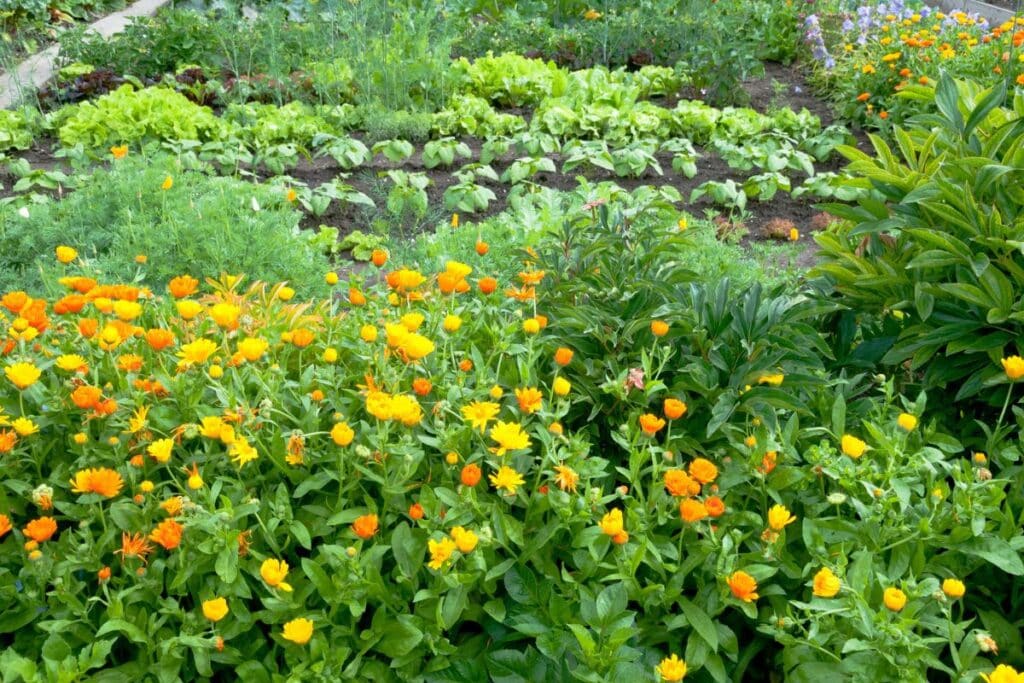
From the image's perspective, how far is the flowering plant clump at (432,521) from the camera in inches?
65.0

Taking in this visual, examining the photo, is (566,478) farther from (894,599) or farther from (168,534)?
(168,534)

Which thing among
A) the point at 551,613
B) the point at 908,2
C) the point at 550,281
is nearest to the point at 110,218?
the point at 550,281

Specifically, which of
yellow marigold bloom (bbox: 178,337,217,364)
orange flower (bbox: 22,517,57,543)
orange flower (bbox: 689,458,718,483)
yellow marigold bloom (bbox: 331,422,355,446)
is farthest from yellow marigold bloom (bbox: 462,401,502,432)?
orange flower (bbox: 22,517,57,543)

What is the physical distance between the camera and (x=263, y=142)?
5715 millimetres

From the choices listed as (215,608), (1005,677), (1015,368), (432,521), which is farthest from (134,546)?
(1015,368)

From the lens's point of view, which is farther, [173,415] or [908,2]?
[908,2]

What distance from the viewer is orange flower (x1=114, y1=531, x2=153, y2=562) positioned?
5.41 ft

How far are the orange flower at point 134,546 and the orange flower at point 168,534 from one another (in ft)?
0.17

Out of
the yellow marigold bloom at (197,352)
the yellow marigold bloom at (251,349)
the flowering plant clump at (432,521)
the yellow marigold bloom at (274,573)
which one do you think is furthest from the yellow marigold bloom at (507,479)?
the yellow marigold bloom at (197,352)

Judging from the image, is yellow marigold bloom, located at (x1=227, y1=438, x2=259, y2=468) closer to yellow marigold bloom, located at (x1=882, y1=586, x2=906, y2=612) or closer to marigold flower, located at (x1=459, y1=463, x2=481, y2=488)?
marigold flower, located at (x1=459, y1=463, x2=481, y2=488)

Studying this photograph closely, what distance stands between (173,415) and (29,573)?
399mm

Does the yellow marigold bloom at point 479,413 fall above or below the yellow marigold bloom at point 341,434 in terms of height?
below

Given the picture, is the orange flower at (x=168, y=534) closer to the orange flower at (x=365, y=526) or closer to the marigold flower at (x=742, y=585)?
the orange flower at (x=365, y=526)

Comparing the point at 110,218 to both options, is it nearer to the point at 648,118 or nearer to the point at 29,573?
the point at 29,573
